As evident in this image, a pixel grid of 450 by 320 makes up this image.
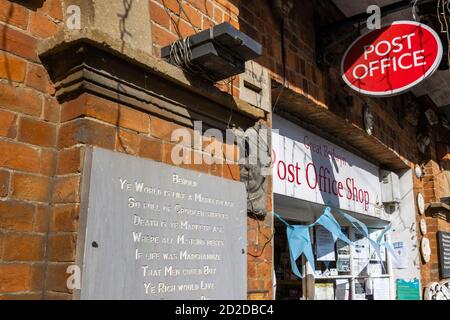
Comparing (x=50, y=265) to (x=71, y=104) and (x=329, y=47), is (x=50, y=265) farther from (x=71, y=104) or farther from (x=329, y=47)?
(x=329, y=47)

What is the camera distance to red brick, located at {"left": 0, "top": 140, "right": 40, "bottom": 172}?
174 cm

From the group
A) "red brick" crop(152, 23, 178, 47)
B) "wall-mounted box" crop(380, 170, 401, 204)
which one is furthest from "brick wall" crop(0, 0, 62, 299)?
"wall-mounted box" crop(380, 170, 401, 204)

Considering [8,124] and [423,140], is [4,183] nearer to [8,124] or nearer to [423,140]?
[8,124]

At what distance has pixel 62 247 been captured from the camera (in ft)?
5.90

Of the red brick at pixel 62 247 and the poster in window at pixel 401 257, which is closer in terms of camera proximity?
the red brick at pixel 62 247

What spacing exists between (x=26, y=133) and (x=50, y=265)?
534mm

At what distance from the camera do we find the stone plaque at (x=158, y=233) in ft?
5.96

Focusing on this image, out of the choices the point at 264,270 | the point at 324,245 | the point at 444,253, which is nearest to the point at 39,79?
the point at 264,270

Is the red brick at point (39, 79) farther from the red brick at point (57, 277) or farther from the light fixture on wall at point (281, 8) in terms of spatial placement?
the light fixture on wall at point (281, 8)

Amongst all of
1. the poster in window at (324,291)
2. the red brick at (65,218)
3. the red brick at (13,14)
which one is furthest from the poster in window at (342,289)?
the red brick at (13,14)

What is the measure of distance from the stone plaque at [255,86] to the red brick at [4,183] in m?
1.68

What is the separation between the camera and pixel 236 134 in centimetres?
285

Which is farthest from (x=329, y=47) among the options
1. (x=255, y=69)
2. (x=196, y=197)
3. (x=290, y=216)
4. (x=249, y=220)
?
(x=196, y=197)
